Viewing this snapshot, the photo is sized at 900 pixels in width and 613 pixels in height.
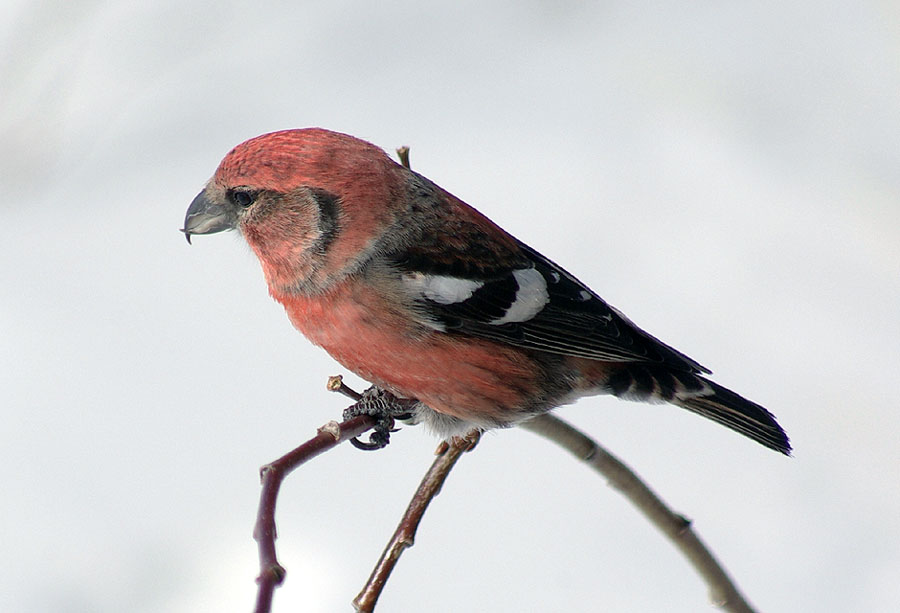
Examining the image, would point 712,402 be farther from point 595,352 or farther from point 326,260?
point 326,260

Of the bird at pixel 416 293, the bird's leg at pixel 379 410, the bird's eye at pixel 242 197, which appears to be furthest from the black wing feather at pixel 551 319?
the bird's eye at pixel 242 197

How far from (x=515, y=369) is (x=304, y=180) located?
0.67m

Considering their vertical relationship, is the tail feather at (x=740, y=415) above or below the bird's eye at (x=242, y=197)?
below

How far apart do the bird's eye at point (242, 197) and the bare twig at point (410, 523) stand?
28.7 inches

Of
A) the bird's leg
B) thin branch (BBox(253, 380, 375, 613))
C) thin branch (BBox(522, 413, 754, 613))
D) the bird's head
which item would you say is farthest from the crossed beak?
thin branch (BBox(522, 413, 754, 613))

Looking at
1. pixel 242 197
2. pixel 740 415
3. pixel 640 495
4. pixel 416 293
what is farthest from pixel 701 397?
pixel 242 197

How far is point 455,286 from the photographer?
226 cm

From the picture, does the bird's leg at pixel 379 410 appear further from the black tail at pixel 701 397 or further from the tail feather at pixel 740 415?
the tail feather at pixel 740 415

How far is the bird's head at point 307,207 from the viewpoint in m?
2.15

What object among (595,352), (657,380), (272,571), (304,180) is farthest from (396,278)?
(272,571)

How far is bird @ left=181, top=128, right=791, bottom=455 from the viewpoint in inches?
85.4

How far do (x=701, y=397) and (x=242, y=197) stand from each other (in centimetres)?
124

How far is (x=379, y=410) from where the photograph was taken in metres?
2.28

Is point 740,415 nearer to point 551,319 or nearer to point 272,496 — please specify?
point 551,319
